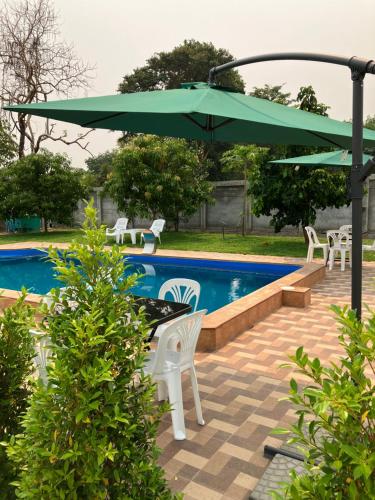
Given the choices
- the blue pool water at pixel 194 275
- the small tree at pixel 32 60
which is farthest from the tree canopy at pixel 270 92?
the blue pool water at pixel 194 275

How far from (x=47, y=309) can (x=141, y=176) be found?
13.9m

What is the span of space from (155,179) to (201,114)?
12.0m

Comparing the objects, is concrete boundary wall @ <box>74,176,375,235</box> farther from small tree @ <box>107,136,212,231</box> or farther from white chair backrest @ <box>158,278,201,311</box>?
white chair backrest @ <box>158,278,201,311</box>

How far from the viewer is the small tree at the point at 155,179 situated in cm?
1480

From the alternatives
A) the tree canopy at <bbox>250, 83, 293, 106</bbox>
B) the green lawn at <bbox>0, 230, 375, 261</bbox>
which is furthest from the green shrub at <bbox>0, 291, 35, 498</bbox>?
the tree canopy at <bbox>250, 83, 293, 106</bbox>

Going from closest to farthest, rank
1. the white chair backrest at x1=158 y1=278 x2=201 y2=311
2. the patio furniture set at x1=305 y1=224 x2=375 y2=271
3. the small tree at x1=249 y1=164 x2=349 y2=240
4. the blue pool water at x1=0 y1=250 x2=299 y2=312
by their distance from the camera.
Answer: the white chair backrest at x1=158 y1=278 x2=201 y2=311, the blue pool water at x1=0 y1=250 x2=299 y2=312, the patio furniture set at x1=305 y1=224 x2=375 y2=271, the small tree at x1=249 y1=164 x2=349 y2=240

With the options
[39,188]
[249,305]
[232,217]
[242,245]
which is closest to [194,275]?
[242,245]

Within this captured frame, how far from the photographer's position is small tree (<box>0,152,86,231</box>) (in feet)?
59.4

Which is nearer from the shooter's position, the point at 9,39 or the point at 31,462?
the point at 31,462

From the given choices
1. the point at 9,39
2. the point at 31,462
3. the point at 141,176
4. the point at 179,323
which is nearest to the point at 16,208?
the point at 141,176

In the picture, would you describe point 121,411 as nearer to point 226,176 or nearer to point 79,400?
point 79,400

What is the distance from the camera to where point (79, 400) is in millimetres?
1197

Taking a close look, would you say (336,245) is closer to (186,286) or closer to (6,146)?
(186,286)

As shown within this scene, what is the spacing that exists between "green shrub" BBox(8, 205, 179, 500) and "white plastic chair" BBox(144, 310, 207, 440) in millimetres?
1142
